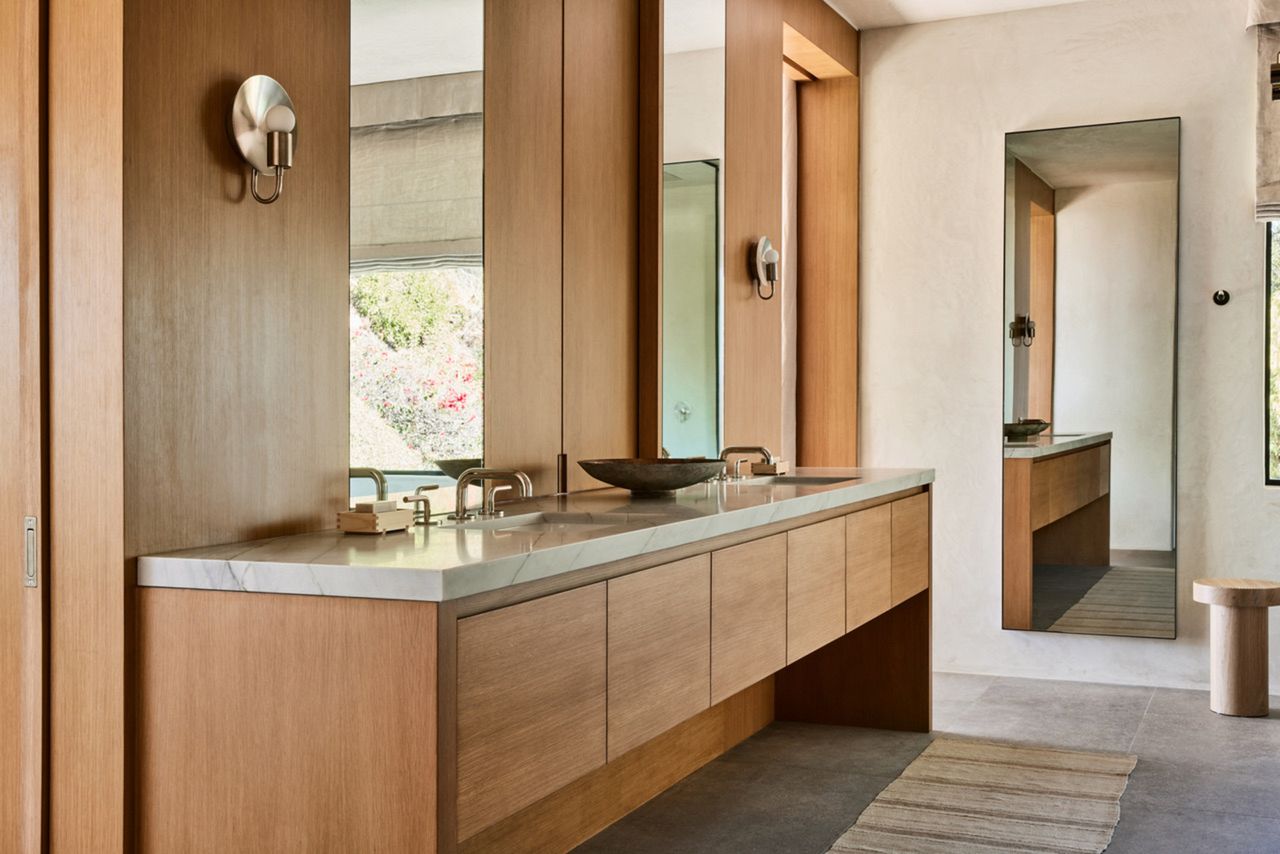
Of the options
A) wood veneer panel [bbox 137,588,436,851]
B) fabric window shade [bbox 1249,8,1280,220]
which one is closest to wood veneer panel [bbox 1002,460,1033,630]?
fabric window shade [bbox 1249,8,1280,220]

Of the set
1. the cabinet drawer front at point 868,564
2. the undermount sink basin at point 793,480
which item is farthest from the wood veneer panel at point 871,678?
the undermount sink basin at point 793,480

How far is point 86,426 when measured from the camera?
6.14ft

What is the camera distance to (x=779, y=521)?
9.40ft

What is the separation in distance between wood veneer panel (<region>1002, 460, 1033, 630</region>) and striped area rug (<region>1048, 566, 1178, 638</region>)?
0.20m

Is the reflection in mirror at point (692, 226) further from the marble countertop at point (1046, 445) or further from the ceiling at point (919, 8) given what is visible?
the marble countertop at point (1046, 445)

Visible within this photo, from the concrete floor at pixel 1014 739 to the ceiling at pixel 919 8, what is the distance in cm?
260

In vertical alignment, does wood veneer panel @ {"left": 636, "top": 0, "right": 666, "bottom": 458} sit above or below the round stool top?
above

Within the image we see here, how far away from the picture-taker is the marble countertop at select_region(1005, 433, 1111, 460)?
4801mm

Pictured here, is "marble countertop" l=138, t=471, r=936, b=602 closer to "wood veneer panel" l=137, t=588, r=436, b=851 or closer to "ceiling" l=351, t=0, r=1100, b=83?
"wood veneer panel" l=137, t=588, r=436, b=851

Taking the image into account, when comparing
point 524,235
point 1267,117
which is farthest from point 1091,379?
point 524,235

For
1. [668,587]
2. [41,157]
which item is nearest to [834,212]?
[668,587]

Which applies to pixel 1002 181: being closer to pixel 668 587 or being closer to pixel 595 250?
pixel 595 250

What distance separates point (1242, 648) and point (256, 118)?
11.9 feet

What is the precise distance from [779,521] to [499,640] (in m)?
1.19
